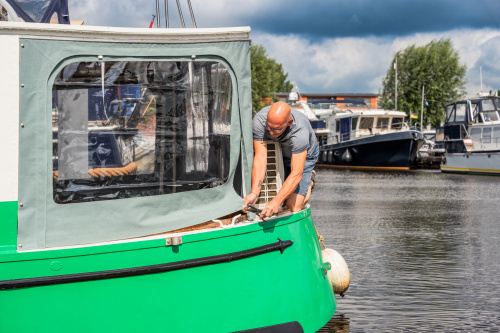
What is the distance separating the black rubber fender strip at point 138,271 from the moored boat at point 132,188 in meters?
0.01

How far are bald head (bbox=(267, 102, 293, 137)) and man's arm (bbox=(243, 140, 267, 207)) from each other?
0.60ft

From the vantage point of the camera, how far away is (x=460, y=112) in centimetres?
4191

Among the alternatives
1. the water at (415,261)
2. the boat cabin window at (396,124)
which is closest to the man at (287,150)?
the water at (415,261)

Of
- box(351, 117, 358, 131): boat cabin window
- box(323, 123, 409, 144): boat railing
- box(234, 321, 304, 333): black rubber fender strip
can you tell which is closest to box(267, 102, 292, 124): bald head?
box(234, 321, 304, 333): black rubber fender strip

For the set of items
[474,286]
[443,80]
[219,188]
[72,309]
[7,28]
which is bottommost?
[474,286]

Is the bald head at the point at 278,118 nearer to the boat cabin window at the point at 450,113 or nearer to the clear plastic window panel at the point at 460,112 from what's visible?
the clear plastic window panel at the point at 460,112

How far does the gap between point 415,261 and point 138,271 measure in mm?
7168

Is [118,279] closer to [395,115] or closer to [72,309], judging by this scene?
[72,309]

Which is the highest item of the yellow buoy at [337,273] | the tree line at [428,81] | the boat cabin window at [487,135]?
the tree line at [428,81]

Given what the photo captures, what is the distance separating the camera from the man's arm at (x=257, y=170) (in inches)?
225

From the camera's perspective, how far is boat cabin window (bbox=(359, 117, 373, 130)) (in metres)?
52.5

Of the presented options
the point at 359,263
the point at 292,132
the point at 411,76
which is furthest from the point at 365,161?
the point at 292,132

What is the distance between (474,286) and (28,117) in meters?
6.87

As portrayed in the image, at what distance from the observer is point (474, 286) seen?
950 cm
